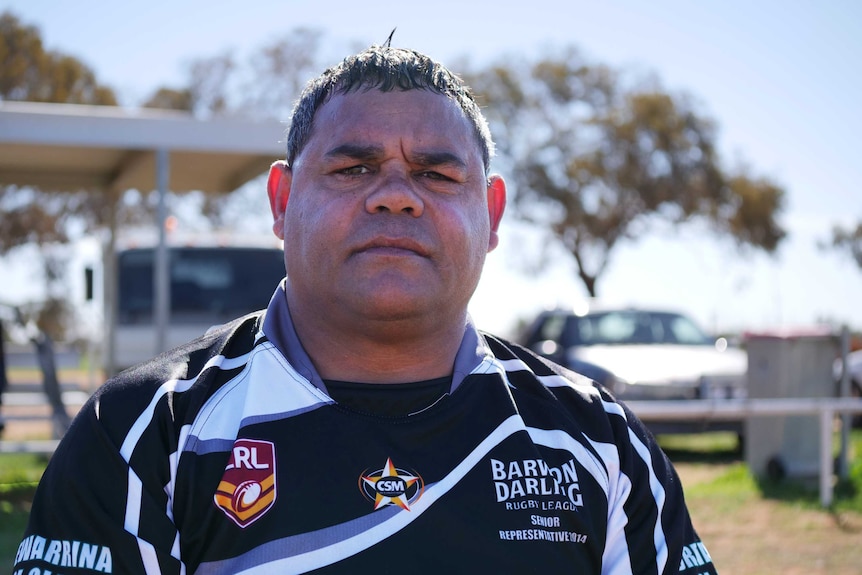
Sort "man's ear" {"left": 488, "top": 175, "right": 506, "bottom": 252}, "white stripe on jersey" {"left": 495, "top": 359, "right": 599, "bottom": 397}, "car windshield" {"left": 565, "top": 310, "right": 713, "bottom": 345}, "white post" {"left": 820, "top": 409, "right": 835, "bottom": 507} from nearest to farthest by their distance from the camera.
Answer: "white stripe on jersey" {"left": 495, "top": 359, "right": 599, "bottom": 397} → "man's ear" {"left": 488, "top": 175, "right": 506, "bottom": 252} → "white post" {"left": 820, "top": 409, "right": 835, "bottom": 507} → "car windshield" {"left": 565, "top": 310, "right": 713, "bottom": 345}

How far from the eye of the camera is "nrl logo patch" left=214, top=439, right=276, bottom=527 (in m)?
1.94

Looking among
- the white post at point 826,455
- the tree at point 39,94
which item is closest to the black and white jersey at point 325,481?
the white post at point 826,455

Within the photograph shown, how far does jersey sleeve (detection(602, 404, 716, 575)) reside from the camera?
218 cm

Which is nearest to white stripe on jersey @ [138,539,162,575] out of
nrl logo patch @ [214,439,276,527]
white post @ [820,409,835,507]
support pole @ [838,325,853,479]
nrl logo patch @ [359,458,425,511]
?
nrl logo patch @ [214,439,276,527]

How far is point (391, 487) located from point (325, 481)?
0.45 feet

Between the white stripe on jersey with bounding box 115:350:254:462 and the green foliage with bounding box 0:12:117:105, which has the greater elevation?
the green foliage with bounding box 0:12:117:105

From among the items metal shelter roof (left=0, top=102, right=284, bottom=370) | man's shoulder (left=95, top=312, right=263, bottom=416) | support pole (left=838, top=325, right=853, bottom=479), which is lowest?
support pole (left=838, top=325, right=853, bottom=479)

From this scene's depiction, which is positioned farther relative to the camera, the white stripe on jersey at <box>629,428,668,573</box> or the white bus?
the white bus

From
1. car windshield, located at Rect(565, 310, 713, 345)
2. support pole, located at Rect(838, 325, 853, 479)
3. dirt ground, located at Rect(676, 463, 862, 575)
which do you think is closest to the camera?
dirt ground, located at Rect(676, 463, 862, 575)

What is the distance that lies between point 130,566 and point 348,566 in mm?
417

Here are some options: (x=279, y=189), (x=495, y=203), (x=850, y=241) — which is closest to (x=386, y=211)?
(x=279, y=189)

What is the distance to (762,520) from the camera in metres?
7.13

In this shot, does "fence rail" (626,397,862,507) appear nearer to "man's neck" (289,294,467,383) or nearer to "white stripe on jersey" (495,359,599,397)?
"white stripe on jersey" (495,359,599,397)

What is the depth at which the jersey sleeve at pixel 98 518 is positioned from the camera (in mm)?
1834
